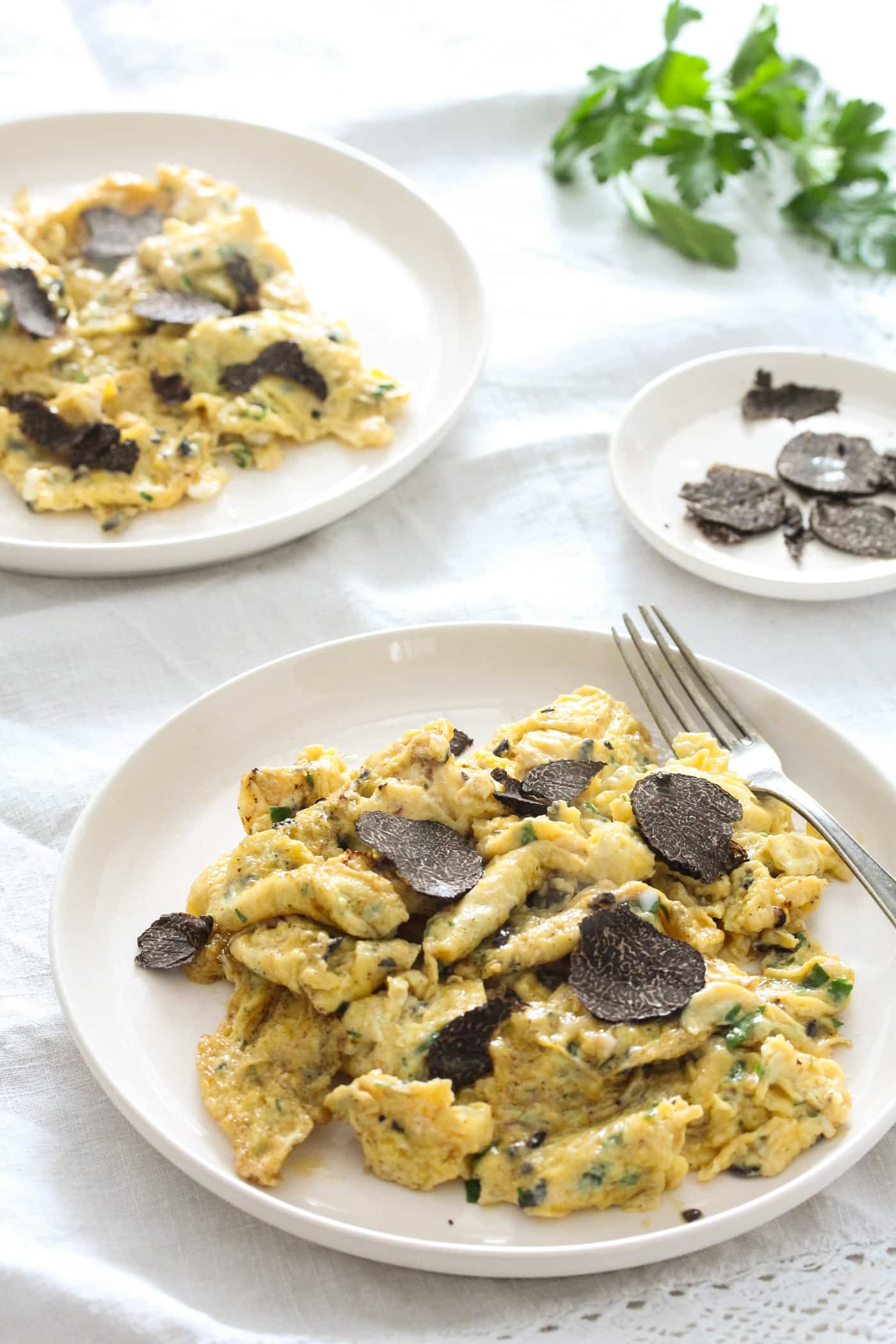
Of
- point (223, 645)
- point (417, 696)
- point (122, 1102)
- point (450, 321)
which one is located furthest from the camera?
point (450, 321)

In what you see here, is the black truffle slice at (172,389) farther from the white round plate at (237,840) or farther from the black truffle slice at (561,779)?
the black truffle slice at (561,779)

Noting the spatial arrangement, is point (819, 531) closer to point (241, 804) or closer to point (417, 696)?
point (417, 696)

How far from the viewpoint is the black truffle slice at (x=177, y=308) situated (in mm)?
4480

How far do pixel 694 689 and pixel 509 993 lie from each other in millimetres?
1064

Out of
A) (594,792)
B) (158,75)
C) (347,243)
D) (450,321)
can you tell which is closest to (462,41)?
(158,75)

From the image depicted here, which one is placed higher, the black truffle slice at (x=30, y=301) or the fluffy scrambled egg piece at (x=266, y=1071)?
the black truffle slice at (x=30, y=301)

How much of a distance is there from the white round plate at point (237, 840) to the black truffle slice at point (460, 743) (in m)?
0.19

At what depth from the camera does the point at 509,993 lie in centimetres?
268

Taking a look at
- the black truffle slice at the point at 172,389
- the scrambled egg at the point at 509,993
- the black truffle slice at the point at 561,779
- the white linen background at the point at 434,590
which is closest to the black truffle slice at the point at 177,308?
the black truffle slice at the point at 172,389

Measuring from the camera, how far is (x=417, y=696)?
3543 millimetres

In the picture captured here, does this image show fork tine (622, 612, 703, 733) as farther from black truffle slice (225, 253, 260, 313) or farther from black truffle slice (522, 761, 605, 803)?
black truffle slice (225, 253, 260, 313)

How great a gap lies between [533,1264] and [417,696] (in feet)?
5.05

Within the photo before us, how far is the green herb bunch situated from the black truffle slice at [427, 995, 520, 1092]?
3.83 meters

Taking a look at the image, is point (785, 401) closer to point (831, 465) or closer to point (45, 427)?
point (831, 465)
